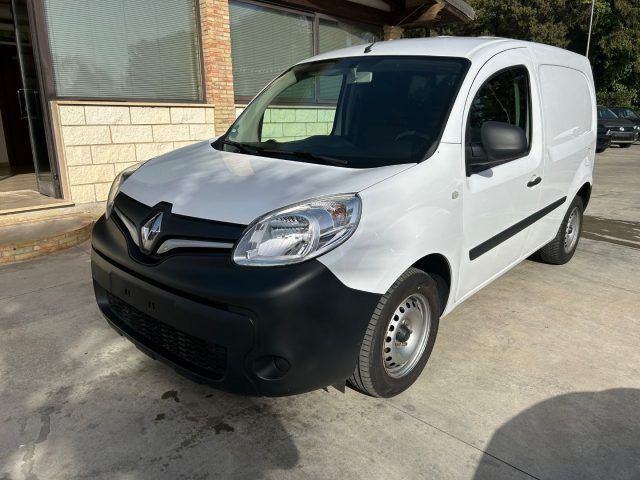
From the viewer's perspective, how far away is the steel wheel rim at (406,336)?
2521mm

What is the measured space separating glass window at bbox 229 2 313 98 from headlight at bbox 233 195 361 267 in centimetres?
667

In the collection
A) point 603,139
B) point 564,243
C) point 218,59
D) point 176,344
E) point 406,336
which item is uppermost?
point 218,59

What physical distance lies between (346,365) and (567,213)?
3.19m

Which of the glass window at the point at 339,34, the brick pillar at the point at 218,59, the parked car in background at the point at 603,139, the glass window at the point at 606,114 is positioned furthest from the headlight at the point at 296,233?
the glass window at the point at 606,114

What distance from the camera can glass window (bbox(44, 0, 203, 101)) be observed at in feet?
20.2

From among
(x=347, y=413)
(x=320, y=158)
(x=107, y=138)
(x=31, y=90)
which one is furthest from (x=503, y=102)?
(x=31, y=90)

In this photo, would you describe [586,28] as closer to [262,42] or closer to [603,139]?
[603,139]

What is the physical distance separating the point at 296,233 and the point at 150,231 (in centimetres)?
74

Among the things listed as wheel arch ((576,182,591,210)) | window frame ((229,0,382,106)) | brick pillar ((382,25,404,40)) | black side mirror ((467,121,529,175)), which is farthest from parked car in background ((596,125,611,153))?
black side mirror ((467,121,529,175))

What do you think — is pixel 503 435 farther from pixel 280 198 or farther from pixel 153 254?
pixel 153 254

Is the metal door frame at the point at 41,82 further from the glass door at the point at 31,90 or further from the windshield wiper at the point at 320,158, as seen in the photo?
the windshield wiper at the point at 320,158

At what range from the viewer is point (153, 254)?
2279mm

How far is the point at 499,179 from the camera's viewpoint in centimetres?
304

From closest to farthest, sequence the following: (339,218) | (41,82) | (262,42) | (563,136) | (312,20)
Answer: (339,218) < (563,136) < (41,82) < (262,42) < (312,20)
